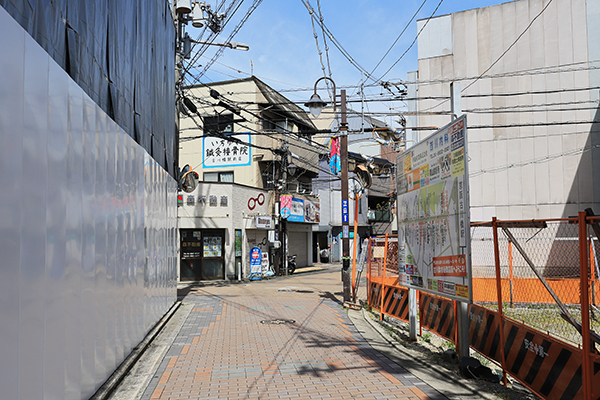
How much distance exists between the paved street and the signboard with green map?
1.51m

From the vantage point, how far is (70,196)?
467 centimetres

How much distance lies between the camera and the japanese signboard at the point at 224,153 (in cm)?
2680

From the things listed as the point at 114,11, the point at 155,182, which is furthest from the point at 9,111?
the point at 155,182

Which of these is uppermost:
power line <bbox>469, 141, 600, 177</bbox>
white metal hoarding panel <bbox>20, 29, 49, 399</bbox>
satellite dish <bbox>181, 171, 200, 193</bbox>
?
power line <bbox>469, 141, 600, 177</bbox>

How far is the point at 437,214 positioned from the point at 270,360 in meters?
3.64

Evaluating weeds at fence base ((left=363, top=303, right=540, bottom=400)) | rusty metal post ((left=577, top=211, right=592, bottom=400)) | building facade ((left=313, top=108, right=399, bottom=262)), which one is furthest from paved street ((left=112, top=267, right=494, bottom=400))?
building facade ((left=313, top=108, right=399, bottom=262))

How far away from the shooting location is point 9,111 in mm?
3436

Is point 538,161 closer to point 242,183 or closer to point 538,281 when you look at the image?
point 538,281

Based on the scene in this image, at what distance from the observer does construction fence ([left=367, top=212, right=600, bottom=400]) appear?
15.7 feet

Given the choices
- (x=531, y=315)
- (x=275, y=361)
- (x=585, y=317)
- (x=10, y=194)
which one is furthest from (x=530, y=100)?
(x=10, y=194)

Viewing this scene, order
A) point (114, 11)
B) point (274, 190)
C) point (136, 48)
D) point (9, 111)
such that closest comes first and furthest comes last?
1. point (9, 111)
2. point (114, 11)
3. point (136, 48)
4. point (274, 190)

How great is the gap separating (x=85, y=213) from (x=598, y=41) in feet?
76.0

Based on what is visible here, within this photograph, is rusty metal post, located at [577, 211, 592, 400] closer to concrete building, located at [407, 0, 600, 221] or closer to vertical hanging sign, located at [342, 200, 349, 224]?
vertical hanging sign, located at [342, 200, 349, 224]

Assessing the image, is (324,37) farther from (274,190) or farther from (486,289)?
(274,190)
